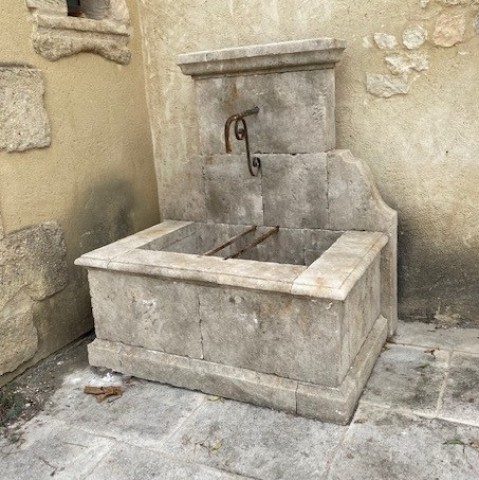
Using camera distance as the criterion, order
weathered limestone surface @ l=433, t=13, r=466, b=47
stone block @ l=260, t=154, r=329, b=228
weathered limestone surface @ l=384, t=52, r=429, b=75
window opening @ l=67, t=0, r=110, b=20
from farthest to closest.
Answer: window opening @ l=67, t=0, r=110, b=20
stone block @ l=260, t=154, r=329, b=228
weathered limestone surface @ l=384, t=52, r=429, b=75
weathered limestone surface @ l=433, t=13, r=466, b=47

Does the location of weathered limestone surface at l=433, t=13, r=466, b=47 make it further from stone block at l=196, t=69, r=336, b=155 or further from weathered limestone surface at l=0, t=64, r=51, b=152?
weathered limestone surface at l=0, t=64, r=51, b=152

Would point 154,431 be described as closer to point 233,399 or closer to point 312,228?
point 233,399

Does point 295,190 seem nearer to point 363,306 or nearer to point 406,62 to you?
point 363,306

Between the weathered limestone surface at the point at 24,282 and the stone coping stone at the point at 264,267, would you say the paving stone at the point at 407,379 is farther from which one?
the weathered limestone surface at the point at 24,282

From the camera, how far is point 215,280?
2494mm

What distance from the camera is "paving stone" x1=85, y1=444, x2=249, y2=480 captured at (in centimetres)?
215

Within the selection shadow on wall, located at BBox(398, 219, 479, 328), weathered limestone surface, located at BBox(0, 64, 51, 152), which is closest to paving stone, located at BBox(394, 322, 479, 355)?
shadow on wall, located at BBox(398, 219, 479, 328)

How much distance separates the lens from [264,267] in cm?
254

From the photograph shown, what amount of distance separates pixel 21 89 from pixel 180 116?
1.14 metres

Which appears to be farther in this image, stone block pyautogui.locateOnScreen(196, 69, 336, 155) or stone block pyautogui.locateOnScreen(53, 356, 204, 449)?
stone block pyautogui.locateOnScreen(196, 69, 336, 155)

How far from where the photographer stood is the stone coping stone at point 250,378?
2.42 m

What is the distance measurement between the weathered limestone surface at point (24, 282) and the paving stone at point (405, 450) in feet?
Answer: 6.01

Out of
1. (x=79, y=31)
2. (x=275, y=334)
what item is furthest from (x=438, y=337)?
(x=79, y=31)

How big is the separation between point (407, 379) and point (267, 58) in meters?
1.90
